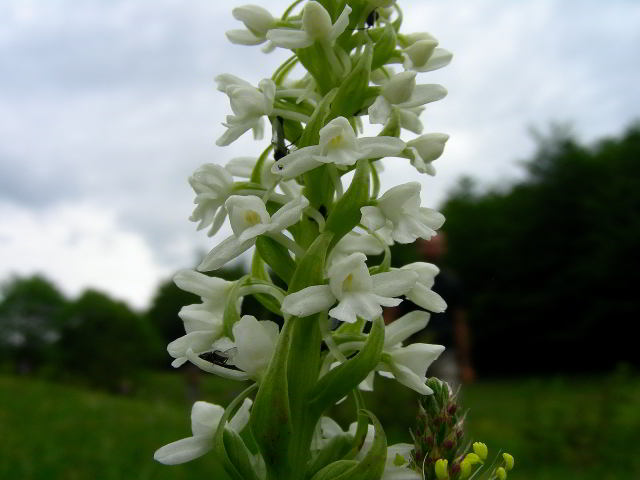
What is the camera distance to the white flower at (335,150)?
6.09 feet

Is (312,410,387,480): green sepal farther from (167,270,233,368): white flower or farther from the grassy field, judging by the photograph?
the grassy field

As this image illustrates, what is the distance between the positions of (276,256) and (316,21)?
2.37 feet

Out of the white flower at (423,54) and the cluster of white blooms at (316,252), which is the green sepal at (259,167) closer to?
the cluster of white blooms at (316,252)

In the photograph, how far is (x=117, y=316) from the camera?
3688 cm

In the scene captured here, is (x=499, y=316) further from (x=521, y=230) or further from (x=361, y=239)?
(x=361, y=239)

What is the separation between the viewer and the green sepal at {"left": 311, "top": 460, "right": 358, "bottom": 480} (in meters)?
1.76

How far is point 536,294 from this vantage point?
4047cm

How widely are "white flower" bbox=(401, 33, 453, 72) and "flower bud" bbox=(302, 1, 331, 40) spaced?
1.04 ft

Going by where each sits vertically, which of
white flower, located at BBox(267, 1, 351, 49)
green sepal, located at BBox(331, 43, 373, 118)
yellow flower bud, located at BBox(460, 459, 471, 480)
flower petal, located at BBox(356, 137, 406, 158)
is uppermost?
A: white flower, located at BBox(267, 1, 351, 49)

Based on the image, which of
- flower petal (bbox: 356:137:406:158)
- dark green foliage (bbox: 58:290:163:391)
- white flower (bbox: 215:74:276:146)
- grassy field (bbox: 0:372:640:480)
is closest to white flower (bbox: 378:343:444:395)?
flower petal (bbox: 356:137:406:158)

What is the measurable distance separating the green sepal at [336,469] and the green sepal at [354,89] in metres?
1.01

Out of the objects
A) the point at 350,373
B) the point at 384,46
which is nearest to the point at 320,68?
the point at 384,46

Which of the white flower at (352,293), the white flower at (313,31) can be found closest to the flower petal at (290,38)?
the white flower at (313,31)

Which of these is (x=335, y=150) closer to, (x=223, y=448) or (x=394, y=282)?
Answer: (x=394, y=282)
